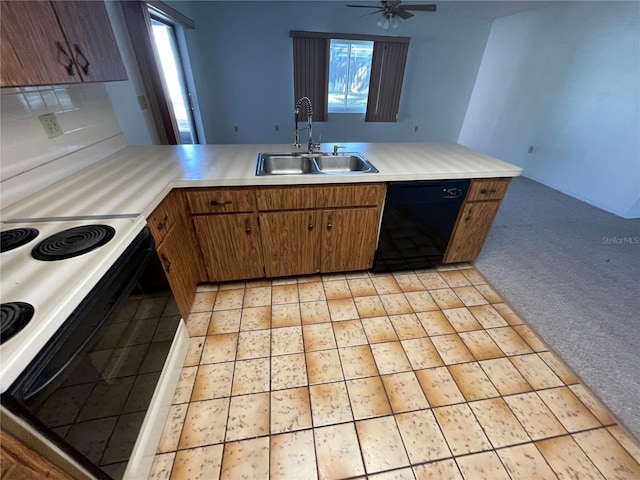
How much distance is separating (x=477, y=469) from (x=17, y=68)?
2366 mm

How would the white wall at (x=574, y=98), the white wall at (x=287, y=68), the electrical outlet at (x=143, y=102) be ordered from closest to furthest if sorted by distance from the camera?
1. the electrical outlet at (x=143, y=102)
2. the white wall at (x=574, y=98)
3. the white wall at (x=287, y=68)

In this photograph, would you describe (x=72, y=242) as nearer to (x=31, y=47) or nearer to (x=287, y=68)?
(x=31, y=47)

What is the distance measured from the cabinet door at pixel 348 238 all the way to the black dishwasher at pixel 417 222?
8 cm

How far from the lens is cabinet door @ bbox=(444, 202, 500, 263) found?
1951mm

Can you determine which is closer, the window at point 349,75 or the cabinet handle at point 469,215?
the cabinet handle at point 469,215

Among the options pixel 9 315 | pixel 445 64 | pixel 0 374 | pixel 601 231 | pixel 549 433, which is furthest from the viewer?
pixel 445 64

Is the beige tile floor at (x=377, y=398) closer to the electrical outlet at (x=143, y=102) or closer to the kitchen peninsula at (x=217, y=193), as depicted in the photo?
the kitchen peninsula at (x=217, y=193)

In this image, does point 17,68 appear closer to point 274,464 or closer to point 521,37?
point 274,464

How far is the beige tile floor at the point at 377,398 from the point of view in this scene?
1.15m

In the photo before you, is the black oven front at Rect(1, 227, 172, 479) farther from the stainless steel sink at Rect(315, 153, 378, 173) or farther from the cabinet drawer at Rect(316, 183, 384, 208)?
the stainless steel sink at Rect(315, 153, 378, 173)

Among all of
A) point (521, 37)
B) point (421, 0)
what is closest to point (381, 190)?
point (421, 0)

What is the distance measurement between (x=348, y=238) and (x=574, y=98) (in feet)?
13.8

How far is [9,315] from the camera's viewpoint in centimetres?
62

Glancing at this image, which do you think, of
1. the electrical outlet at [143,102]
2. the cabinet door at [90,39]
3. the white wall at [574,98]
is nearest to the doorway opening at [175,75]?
the electrical outlet at [143,102]
